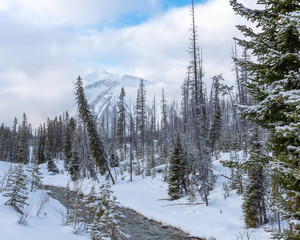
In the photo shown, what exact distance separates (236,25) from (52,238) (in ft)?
29.1

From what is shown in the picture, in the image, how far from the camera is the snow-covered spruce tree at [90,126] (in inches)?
1170

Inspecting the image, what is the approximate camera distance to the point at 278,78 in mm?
5172

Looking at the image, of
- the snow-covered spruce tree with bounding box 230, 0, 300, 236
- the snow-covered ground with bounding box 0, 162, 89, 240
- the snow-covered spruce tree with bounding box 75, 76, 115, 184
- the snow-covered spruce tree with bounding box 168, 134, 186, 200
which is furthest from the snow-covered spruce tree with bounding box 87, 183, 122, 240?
the snow-covered spruce tree with bounding box 75, 76, 115, 184

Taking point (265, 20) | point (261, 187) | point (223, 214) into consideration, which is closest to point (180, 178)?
point (223, 214)

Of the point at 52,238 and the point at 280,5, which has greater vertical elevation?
the point at 280,5

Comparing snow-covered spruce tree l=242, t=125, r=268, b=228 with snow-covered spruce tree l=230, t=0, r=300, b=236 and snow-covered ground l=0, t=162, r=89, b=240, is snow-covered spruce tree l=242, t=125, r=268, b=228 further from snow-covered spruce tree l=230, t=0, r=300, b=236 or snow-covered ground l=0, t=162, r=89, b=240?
snow-covered ground l=0, t=162, r=89, b=240

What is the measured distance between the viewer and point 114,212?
6691 millimetres

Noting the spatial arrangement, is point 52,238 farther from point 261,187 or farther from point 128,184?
point 128,184

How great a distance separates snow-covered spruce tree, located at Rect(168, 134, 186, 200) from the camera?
20.4 meters

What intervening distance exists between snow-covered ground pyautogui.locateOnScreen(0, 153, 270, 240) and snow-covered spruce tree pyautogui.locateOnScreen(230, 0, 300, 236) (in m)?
4.36

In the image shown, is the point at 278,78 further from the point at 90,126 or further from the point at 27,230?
the point at 90,126

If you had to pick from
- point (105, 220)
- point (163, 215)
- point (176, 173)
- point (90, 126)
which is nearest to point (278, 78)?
point (105, 220)

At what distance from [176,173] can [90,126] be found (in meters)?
15.9

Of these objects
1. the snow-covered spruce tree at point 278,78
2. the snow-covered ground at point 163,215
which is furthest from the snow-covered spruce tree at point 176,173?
the snow-covered spruce tree at point 278,78
